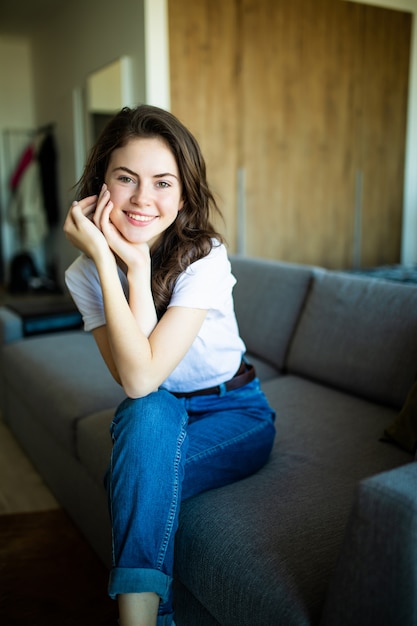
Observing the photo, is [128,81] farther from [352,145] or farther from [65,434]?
[65,434]

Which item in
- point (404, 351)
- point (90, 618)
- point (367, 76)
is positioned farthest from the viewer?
point (367, 76)

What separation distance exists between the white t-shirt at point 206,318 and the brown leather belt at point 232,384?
0.4 inches

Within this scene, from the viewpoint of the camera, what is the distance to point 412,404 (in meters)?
1.43

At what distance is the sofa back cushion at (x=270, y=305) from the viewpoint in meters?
2.13

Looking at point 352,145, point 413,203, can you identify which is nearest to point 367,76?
point 352,145

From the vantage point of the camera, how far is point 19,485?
2115 mm

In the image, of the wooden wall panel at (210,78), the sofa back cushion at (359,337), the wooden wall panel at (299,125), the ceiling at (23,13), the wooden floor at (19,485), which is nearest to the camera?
the sofa back cushion at (359,337)

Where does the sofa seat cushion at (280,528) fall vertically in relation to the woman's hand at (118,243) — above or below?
below

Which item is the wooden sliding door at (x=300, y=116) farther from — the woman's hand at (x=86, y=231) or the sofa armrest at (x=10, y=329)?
the woman's hand at (x=86, y=231)

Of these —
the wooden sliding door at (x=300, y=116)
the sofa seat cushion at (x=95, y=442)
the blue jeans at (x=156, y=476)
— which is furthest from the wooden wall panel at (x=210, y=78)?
the blue jeans at (x=156, y=476)

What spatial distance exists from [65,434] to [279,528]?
3.00 ft

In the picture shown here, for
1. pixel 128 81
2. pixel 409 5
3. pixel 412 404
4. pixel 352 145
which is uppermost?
pixel 409 5

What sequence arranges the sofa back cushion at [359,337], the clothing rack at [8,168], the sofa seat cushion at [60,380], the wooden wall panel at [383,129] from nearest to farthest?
the sofa back cushion at [359,337] → the sofa seat cushion at [60,380] → the wooden wall panel at [383,129] → the clothing rack at [8,168]

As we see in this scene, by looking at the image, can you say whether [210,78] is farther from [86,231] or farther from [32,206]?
[86,231]
